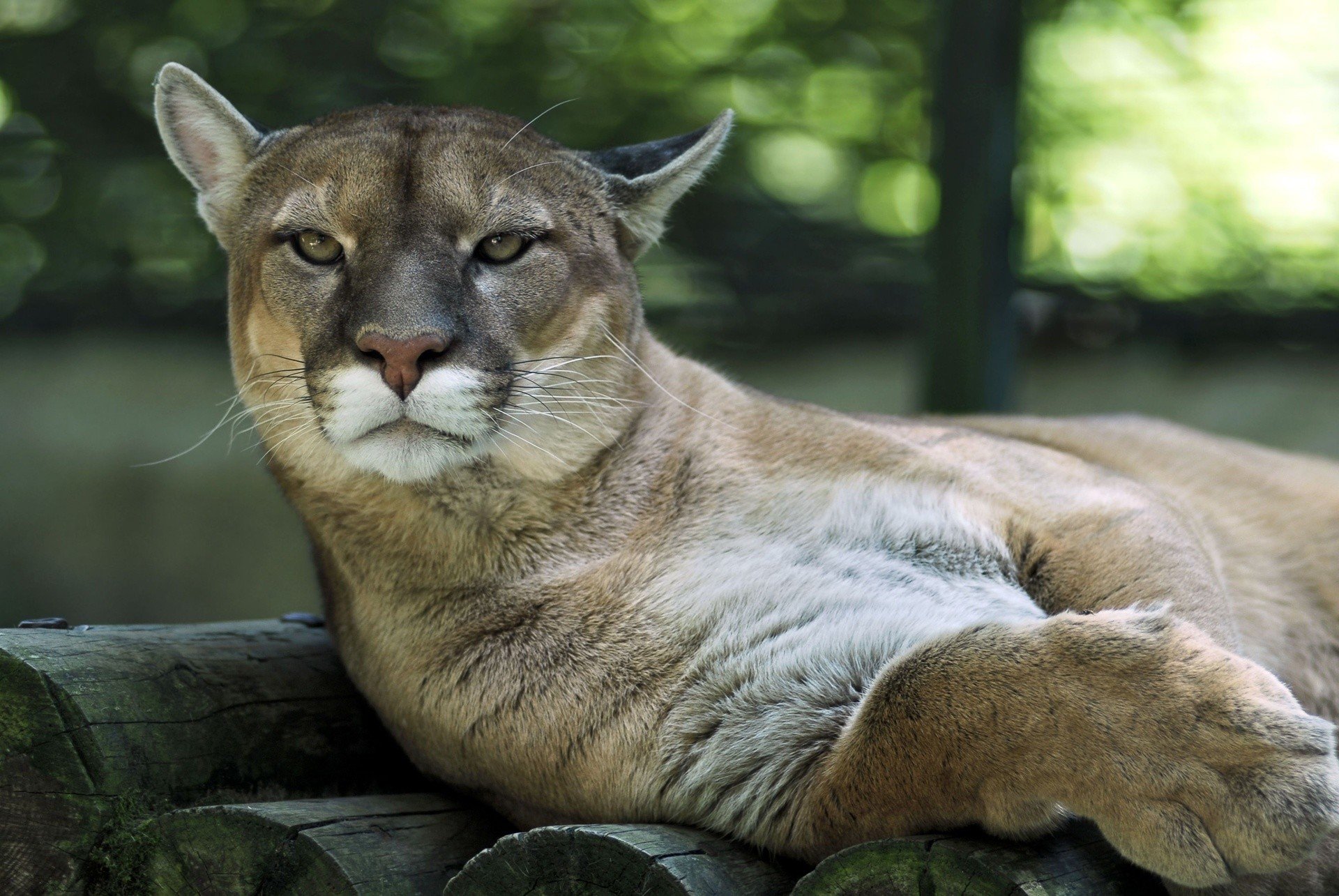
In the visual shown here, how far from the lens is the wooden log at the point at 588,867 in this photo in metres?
2.21

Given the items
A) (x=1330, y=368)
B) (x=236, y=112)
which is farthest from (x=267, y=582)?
(x=1330, y=368)

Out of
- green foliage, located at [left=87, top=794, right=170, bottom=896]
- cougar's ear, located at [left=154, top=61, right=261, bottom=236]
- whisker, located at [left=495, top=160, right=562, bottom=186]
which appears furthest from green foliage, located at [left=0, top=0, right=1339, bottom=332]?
green foliage, located at [left=87, top=794, right=170, bottom=896]

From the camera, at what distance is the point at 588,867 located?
7.33 ft

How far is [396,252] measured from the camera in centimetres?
298

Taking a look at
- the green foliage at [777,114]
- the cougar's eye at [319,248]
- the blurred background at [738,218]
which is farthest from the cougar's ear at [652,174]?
the green foliage at [777,114]

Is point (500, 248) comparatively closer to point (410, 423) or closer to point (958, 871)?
point (410, 423)

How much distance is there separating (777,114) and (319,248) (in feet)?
15.0

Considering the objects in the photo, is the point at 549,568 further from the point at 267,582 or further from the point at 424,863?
the point at 267,582

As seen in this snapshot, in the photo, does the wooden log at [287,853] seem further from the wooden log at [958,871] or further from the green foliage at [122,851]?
the wooden log at [958,871]

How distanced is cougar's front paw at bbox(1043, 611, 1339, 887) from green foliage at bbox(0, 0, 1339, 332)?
195 inches

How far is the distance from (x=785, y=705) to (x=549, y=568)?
0.68 m

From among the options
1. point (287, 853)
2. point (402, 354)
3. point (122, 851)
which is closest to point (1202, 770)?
point (287, 853)

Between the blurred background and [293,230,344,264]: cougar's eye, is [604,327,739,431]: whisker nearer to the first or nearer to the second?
[293,230,344,264]: cougar's eye

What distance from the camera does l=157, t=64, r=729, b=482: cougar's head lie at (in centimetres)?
287
